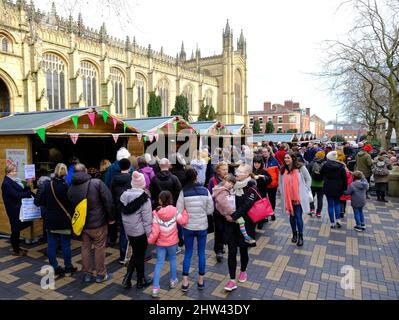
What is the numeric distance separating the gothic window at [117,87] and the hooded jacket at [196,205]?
103 feet

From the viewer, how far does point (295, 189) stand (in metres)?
5.35

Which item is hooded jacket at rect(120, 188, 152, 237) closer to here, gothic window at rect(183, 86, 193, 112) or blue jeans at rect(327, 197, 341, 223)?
blue jeans at rect(327, 197, 341, 223)

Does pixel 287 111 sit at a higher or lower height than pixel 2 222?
higher

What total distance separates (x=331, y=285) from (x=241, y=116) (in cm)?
5390

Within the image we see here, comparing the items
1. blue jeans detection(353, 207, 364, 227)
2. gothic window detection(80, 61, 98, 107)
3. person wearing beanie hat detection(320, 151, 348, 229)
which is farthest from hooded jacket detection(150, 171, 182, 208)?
gothic window detection(80, 61, 98, 107)

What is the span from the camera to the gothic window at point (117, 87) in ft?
107

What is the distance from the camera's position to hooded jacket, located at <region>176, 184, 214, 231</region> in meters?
3.75

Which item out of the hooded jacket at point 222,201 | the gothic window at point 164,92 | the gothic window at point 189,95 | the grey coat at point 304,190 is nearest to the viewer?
the hooded jacket at point 222,201

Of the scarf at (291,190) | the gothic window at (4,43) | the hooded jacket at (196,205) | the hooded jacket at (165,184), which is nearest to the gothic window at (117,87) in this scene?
the gothic window at (4,43)

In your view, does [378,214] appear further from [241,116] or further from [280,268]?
[241,116]

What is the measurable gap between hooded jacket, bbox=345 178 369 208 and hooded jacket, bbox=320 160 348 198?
7.7 inches

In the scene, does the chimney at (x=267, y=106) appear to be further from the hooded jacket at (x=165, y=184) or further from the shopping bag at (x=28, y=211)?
the shopping bag at (x=28, y=211)
